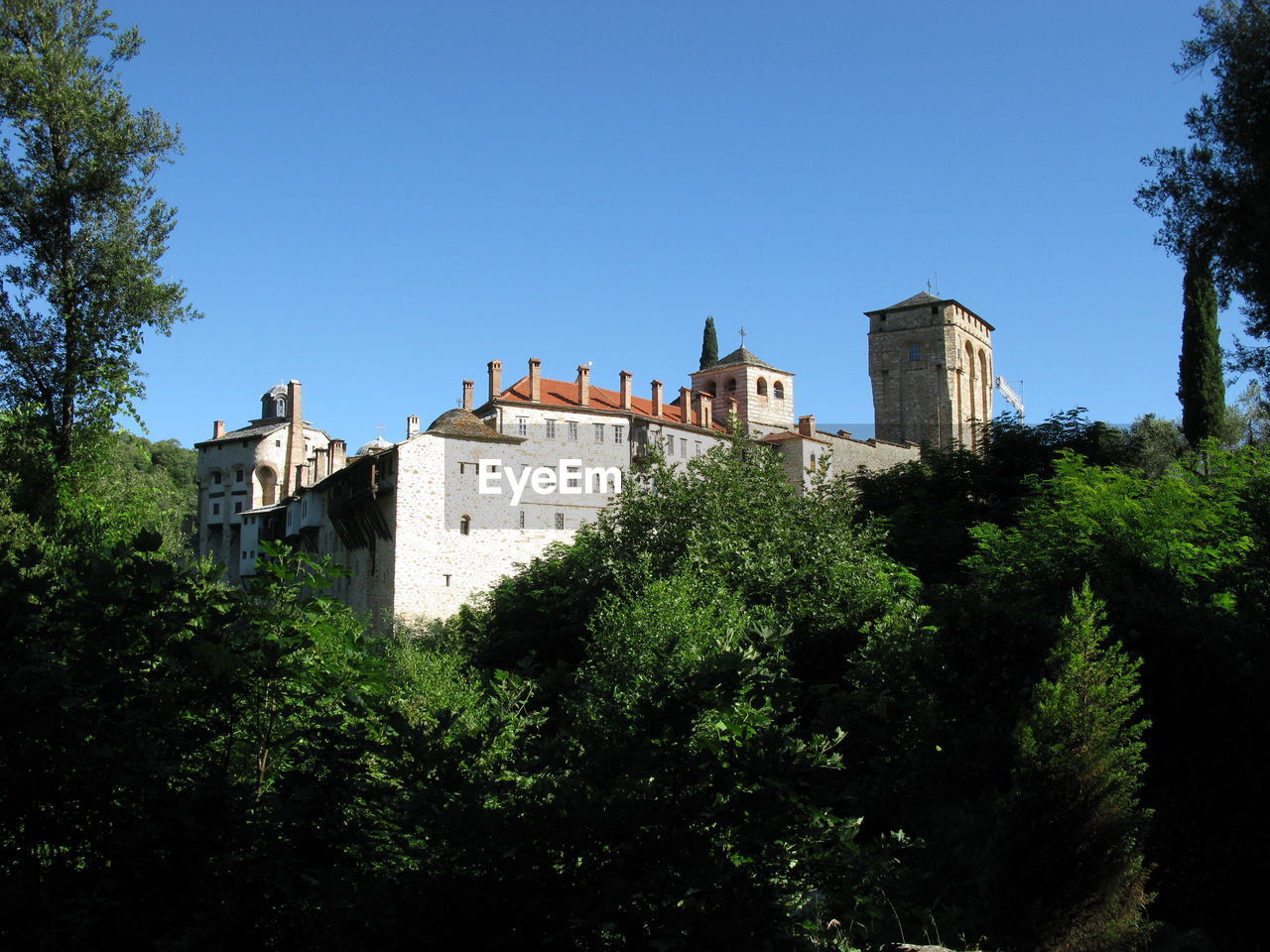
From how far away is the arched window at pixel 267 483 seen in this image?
6431 cm

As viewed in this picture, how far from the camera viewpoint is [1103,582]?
15.6 m

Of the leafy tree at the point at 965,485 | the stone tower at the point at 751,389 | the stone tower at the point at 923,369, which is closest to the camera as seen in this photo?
the leafy tree at the point at 965,485

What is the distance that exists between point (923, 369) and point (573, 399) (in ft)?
97.1

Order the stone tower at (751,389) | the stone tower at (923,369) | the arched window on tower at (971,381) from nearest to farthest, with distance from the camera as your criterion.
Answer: the stone tower at (751,389) → the stone tower at (923,369) → the arched window on tower at (971,381)

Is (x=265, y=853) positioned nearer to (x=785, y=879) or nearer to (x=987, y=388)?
(x=785, y=879)

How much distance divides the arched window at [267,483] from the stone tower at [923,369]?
4025 centimetres

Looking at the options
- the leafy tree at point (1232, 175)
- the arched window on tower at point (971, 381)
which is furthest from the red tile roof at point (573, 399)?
the leafy tree at point (1232, 175)

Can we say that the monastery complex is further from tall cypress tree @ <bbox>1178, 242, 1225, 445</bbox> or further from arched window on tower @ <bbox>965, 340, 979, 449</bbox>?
tall cypress tree @ <bbox>1178, 242, 1225, 445</bbox>

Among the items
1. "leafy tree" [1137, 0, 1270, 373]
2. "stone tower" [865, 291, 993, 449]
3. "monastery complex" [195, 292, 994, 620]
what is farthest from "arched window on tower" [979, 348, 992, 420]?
"leafy tree" [1137, 0, 1270, 373]

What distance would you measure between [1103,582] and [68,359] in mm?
16838

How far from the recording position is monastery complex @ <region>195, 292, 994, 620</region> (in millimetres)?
38750

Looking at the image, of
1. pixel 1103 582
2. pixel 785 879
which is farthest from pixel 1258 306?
pixel 785 879

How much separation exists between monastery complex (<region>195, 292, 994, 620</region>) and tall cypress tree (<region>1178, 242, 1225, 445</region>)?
696 centimetres

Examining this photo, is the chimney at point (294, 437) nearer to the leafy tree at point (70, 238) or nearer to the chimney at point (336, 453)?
the chimney at point (336, 453)
